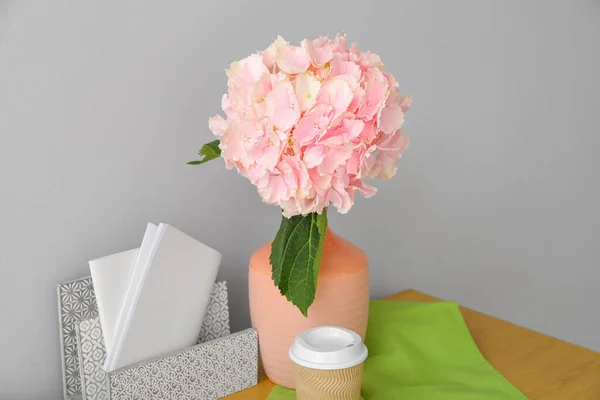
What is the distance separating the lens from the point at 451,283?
1521 mm

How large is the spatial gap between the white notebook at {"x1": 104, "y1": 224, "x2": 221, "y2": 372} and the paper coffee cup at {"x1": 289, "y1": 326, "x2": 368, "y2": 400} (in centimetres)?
18

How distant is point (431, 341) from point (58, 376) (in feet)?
1.88

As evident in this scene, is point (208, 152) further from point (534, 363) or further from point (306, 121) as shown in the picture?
point (534, 363)

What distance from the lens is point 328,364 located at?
2.49 ft

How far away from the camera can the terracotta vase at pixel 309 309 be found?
36.5 inches

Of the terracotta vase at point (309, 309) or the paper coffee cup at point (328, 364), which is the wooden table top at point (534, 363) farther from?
the paper coffee cup at point (328, 364)

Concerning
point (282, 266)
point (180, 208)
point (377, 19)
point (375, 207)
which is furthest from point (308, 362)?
point (377, 19)

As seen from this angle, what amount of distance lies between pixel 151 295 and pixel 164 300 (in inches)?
0.8

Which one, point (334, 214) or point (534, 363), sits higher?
point (334, 214)

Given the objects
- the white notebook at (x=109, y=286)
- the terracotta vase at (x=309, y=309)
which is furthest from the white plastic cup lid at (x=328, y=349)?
the white notebook at (x=109, y=286)

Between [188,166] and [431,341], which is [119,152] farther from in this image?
[431,341]

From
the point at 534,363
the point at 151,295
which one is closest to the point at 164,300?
the point at 151,295

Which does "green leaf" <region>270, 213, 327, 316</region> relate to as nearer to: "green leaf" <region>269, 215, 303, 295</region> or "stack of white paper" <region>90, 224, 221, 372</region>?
"green leaf" <region>269, 215, 303, 295</region>

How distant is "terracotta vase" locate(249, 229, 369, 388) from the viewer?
36.5 inches
